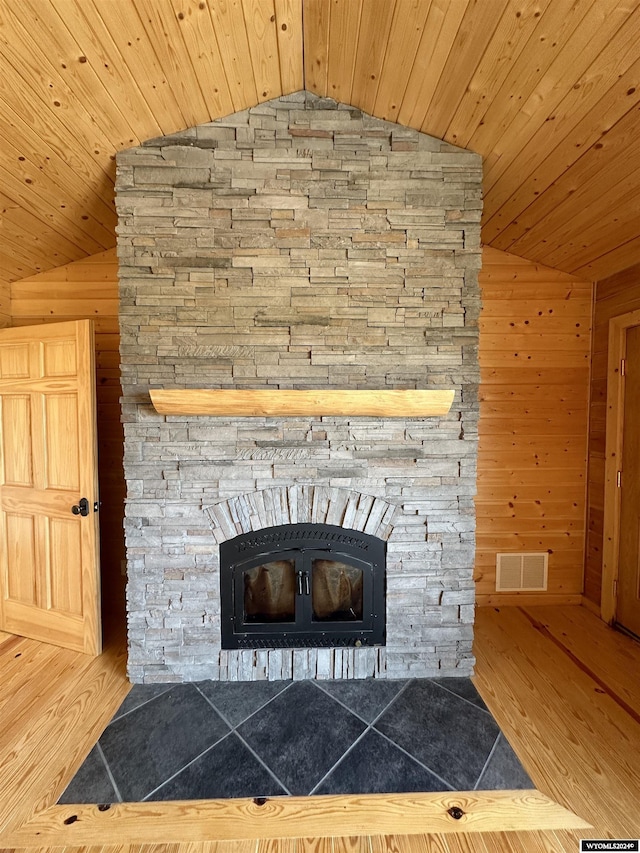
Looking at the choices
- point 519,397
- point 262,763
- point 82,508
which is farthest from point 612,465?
point 82,508

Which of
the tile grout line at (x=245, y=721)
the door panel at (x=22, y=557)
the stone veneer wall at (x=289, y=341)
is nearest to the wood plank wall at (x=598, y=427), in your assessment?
the stone veneer wall at (x=289, y=341)

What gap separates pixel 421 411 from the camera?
1662mm

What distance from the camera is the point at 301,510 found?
1811mm

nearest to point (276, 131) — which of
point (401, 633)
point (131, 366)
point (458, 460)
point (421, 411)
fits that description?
point (131, 366)

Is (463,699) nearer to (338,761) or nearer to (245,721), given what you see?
(338,761)

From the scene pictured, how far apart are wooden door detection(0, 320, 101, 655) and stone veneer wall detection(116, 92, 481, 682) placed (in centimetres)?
45

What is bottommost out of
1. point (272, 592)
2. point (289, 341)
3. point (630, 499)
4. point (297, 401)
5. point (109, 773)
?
point (109, 773)

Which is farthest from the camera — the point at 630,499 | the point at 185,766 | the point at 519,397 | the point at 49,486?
the point at 519,397

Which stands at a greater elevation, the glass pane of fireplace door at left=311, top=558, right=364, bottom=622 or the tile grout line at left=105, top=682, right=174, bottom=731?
the glass pane of fireplace door at left=311, top=558, right=364, bottom=622

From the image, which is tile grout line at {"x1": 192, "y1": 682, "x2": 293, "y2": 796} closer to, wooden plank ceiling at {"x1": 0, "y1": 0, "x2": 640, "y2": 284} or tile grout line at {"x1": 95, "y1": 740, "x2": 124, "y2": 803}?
tile grout line at {"x1": 95, "y1": 740, "x2": 124, "y2": 803}

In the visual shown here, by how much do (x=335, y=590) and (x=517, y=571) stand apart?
A: 5.01 ft

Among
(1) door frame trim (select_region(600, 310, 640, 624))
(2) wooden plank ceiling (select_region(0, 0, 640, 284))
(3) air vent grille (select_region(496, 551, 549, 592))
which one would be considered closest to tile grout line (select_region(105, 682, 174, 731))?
(3) air vent grille (select_region(496, 551, 549, 592))

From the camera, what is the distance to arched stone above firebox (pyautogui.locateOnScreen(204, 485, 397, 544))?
5.89 feet

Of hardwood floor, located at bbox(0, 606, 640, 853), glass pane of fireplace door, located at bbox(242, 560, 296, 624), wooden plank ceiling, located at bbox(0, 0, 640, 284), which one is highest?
wooden plank ceiling, located at bbox(0, 0, 640, 284)
